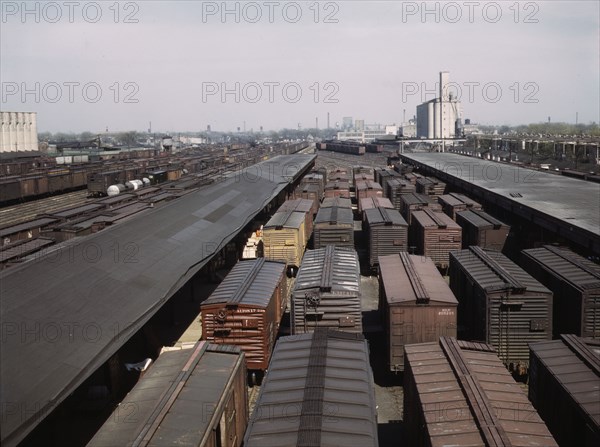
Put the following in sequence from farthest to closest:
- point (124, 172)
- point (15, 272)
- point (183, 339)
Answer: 1. point (124, 172)
2. point (183, 339)
3. point (15, 272)

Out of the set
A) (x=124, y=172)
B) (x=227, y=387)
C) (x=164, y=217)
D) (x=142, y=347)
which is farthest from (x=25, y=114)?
(x=227, y=387)

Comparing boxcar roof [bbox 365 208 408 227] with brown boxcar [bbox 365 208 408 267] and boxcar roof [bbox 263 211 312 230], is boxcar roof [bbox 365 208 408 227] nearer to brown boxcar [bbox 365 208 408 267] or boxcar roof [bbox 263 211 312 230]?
brown boxcar [bbox 365 208 408 267]

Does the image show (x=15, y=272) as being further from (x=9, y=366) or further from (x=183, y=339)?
(x=183, y=339)

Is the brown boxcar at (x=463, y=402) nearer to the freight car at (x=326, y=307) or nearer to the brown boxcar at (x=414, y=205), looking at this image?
the freight car at (x=326, y=307)

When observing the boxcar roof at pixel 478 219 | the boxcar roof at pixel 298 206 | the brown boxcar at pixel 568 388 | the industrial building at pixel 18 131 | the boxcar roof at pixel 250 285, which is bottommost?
the brown boxcar at pixel 568 388

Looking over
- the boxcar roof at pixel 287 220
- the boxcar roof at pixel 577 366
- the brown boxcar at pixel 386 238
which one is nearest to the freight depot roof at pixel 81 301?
the boxcar roof at pixel 287 220

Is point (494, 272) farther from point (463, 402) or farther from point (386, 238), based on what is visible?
point (386, 238)

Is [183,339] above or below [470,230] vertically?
below

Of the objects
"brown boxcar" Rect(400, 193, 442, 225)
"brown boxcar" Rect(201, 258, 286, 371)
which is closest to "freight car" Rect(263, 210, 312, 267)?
"brown boxcar" Rect(400, 193, 442, 225)
